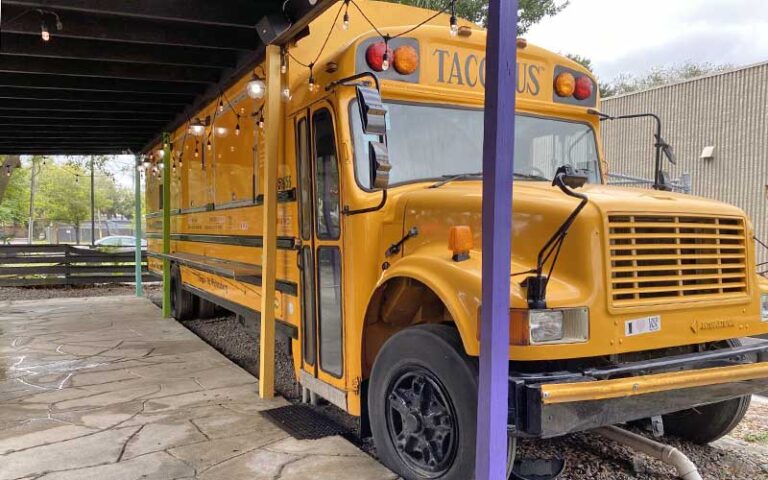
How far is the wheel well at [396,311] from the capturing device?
3189 millimetres

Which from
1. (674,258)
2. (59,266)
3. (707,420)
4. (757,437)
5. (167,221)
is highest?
(167,221)

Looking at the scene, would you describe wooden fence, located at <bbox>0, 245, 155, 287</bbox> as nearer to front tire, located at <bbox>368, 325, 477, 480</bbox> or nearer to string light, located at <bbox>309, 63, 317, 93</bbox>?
string light, located at <bbox>309, 63, 317, 93</bbox>

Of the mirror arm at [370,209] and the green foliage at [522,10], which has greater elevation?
the green foliage at [522,10]

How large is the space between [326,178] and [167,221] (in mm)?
5853

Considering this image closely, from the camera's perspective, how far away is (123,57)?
5.70m

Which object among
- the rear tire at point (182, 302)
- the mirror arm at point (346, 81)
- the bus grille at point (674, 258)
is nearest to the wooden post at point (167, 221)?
the rear tire at point (182, 302)

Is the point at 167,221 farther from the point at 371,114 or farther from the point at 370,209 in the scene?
the point at 371,114

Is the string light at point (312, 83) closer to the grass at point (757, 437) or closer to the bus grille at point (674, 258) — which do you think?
the bus grille at point (674, 258)

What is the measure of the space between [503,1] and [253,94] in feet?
9.99

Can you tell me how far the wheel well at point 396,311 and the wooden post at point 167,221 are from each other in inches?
234

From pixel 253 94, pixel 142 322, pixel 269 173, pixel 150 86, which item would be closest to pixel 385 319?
pixel 269 173

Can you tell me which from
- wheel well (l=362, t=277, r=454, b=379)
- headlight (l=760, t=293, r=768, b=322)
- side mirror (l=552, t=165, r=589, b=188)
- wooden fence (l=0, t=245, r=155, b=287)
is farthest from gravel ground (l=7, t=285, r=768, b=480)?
wooden fence (l=0, t=245, r=155, b=287)

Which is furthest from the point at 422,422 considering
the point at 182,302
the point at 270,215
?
the point at 182,302

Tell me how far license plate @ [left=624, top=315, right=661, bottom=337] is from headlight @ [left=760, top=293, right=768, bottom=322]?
0.79m
